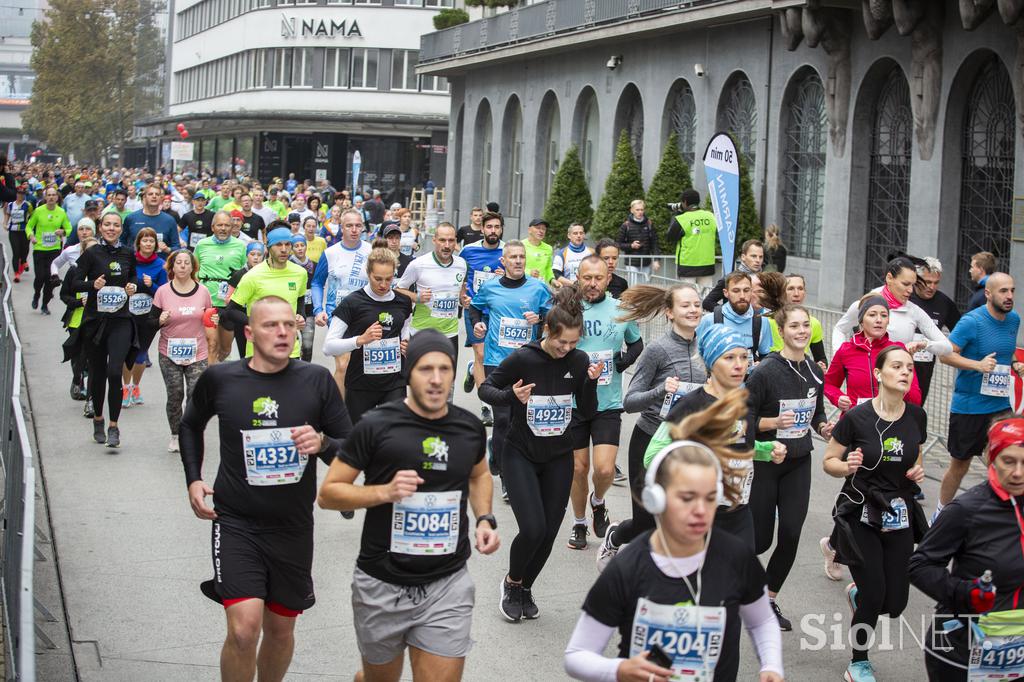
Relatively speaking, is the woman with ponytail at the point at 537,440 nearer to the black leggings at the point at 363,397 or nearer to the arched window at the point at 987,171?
the black leggings at the point at 363,397

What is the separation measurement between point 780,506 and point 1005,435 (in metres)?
2.70

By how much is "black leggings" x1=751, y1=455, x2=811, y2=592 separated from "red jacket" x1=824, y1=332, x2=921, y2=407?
150 cm

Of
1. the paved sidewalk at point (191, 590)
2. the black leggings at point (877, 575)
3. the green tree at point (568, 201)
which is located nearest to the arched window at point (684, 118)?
the green tree at point (568, 201)

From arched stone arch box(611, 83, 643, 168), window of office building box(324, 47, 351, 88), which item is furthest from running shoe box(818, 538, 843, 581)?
window of office building box(324, 47, 351, 88)

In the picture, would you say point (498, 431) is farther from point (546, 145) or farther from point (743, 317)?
point (546, 145)

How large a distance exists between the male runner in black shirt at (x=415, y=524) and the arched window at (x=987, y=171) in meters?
16.4

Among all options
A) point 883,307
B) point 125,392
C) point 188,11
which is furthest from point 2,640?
point 188,11

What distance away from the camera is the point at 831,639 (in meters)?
8.09

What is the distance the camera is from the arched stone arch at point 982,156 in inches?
810

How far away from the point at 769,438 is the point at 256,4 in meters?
69.5

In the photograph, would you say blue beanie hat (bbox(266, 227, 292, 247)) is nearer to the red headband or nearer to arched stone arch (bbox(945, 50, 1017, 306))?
the red headband

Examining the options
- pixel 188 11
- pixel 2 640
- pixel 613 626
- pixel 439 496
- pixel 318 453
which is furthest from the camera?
pixel 188 11

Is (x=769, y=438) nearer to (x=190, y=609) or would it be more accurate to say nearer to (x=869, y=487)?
(x=869, y=487)

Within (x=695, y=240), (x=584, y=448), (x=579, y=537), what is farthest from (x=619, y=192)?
(x=584, y=448)
